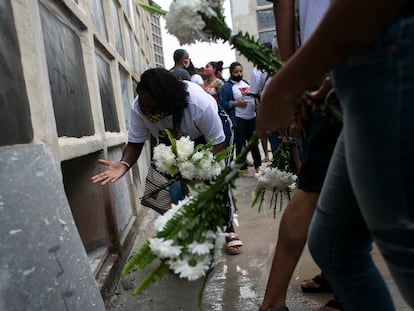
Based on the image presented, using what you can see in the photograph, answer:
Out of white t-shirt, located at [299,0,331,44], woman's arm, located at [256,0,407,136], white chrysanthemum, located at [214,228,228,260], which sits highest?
white t-shirt, located at [299,0,331,44]

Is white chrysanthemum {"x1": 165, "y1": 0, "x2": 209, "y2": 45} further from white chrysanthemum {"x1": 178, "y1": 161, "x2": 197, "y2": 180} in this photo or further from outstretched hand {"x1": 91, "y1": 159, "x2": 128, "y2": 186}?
outstretched hand {"x1": 91, "y1": 159, "x2": 128, "y2": 186}

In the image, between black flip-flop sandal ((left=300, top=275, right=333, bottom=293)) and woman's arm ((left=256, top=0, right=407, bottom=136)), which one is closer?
woman's arm ((left=256, top=0, right=407, bottom=136))

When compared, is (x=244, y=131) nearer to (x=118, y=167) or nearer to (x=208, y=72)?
(x=208, y=72)

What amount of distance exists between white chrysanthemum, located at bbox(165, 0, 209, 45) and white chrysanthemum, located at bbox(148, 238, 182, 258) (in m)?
0.52

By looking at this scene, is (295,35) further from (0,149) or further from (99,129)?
(99,129)

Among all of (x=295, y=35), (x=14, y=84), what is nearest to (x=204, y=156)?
(x=295, y=35)

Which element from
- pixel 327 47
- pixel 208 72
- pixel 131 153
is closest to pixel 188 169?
pixel 131 153

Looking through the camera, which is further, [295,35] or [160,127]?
[160,127]

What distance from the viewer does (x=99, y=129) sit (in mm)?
2570

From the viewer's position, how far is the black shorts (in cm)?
133

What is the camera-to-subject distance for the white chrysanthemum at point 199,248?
36.0 inches

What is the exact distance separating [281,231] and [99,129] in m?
1.50

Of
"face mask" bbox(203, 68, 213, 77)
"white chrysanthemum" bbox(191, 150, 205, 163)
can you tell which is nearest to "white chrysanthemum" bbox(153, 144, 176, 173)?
"white chrysanthemum" bbox(191, 150, 205, 163)

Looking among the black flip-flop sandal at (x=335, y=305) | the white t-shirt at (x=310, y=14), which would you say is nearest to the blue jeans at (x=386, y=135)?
the white t-shirt at (x=310, y=14)
